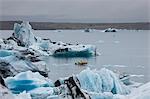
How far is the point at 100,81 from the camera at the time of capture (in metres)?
5.35

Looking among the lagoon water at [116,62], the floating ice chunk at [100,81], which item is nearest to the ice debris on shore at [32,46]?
the lagoon water at [116,62]

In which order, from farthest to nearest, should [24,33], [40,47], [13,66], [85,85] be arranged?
[40,47] < [24,33] < [13,66] < [85,85]

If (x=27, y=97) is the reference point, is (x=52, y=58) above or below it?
below

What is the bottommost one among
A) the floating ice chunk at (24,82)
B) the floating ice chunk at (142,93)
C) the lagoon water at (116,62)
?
the lagoon water at (116,62)

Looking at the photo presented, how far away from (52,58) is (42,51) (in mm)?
794

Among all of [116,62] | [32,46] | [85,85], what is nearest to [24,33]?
[32,46]

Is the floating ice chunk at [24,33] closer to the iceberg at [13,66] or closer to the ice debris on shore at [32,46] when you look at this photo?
the ice debris on shore at [32,46]

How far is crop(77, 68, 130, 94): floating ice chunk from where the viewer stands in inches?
209

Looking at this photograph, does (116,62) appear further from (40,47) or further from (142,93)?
(142,93)

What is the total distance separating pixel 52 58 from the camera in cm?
1282

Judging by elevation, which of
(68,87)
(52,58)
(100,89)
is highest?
(68,87)

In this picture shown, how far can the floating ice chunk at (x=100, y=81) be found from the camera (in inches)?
209

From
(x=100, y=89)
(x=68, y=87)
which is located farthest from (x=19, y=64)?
(x=68, y=87)

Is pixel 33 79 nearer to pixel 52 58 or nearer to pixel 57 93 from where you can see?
pixel 57 93
